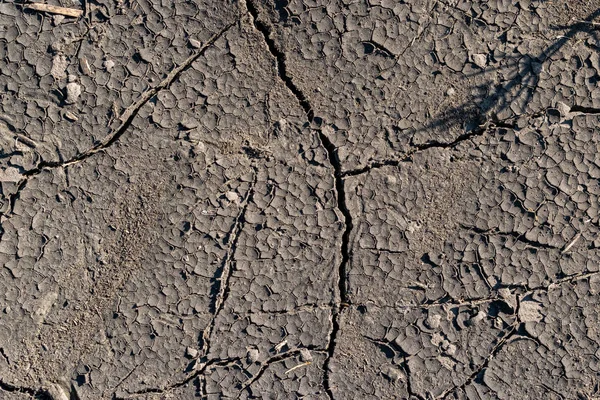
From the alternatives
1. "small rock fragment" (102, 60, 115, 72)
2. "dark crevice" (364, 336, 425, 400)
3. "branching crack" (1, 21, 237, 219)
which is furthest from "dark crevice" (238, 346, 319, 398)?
"small rock fragment" (102, 60, 115, 72)

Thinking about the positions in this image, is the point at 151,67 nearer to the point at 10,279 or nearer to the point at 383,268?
the point at 10,279

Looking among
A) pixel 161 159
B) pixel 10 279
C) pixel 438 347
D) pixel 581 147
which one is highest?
pixel 581 147

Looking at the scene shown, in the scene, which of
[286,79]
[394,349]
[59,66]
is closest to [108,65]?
[59,66]

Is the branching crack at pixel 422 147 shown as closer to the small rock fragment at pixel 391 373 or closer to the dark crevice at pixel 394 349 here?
the dark crevice at pixel 394 349

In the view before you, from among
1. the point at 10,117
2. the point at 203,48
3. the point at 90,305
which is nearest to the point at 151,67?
the point at 203,48

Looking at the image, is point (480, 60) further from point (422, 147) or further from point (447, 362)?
point (447, 362)

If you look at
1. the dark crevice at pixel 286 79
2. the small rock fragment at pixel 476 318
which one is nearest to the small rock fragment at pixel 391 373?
the small rock fragment at pixel 476 318
